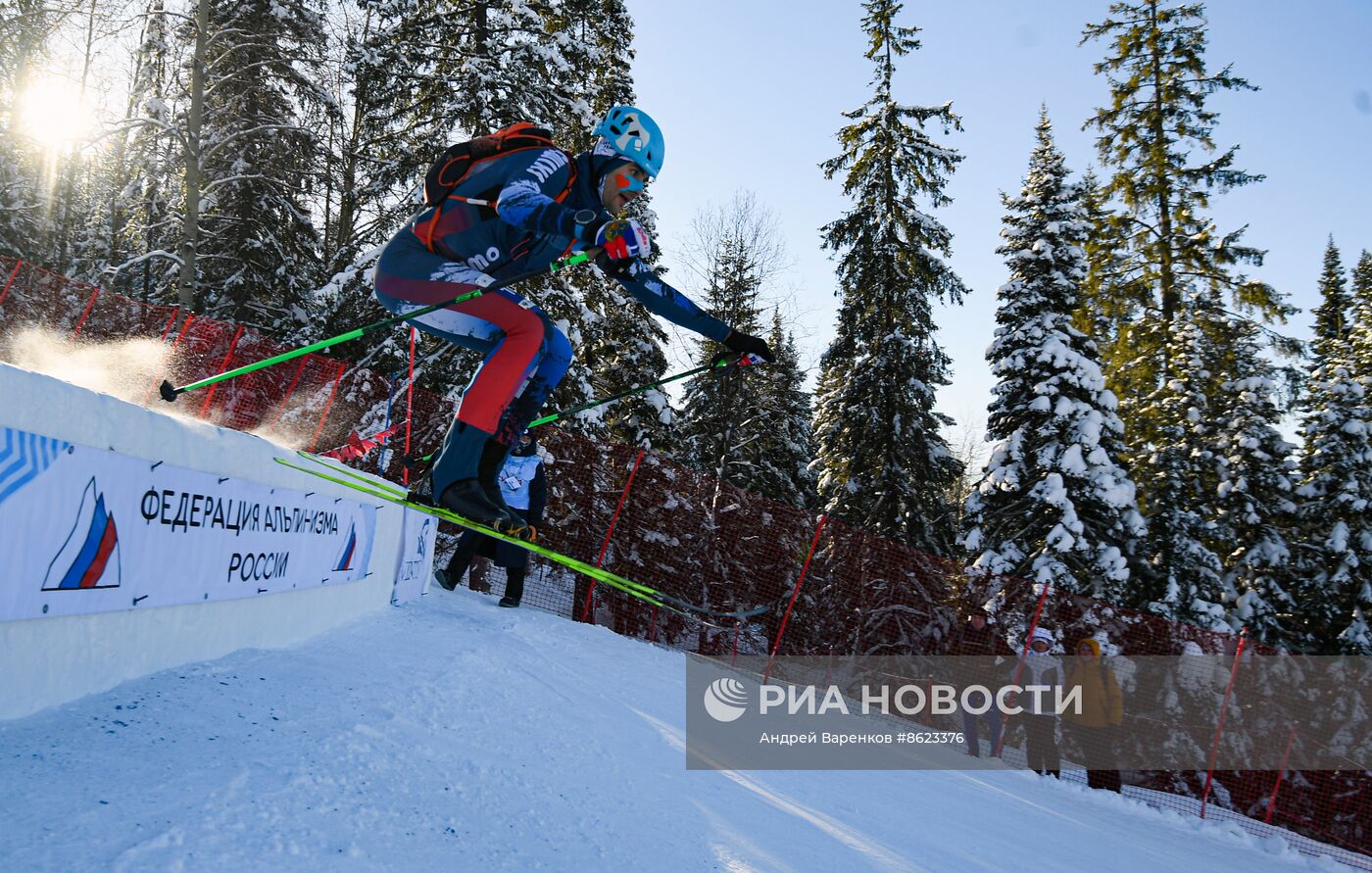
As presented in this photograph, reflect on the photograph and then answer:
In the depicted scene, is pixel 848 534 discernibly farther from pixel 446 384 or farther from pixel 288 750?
pixel 288 750

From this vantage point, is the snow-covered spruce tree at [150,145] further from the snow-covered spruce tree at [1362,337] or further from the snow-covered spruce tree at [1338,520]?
the snow-covered spruce tree at [1362,337]

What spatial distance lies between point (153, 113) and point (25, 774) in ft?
51.2

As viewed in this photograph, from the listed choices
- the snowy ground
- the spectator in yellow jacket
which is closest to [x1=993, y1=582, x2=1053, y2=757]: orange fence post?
the spectator in yellow jacket

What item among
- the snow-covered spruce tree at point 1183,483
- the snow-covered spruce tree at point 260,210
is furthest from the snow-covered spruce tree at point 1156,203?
the snow-covered spruce tree at point 260,210

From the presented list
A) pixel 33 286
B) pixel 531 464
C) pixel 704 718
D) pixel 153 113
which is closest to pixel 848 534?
pixel 531 464

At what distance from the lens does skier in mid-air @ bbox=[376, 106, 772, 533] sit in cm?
335

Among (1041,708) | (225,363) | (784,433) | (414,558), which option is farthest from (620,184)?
(784,433)

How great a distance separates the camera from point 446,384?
42.9 feet

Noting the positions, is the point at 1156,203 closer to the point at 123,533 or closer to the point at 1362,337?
the point at 1362,337

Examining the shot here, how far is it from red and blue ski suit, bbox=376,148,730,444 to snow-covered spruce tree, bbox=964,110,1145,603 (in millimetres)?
12687

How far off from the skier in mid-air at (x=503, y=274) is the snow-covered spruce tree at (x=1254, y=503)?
20.8 m

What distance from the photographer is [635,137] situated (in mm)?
3520

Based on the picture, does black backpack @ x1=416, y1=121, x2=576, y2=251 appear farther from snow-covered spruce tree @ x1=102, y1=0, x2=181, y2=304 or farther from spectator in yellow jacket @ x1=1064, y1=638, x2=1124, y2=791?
snow-covered spruce tree @ x1=102, y1=0, x2=181, y2=304

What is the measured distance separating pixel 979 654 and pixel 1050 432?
6675mm
